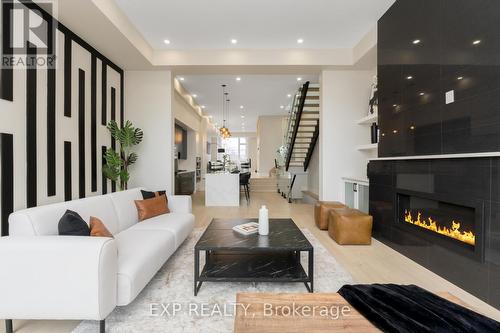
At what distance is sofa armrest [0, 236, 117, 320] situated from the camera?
1.63 m

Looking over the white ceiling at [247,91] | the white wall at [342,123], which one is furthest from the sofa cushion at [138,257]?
the white ceiling at [247,91]

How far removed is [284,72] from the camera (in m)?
5.33

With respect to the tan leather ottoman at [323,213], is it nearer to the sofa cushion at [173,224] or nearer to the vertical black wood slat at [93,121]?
the sofa cushion at [173,224]

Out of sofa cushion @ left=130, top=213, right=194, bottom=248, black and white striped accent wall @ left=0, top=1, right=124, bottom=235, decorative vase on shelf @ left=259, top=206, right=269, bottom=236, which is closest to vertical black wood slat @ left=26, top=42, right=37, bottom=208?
black and white striped accent wall @ left=0, top=1, right=124, bottom=235

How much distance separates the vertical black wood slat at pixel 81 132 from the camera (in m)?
3.76

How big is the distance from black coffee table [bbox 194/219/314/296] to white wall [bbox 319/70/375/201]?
2760 mm

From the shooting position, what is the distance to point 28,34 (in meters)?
2.87

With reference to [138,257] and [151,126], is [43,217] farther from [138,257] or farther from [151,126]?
[151,126]

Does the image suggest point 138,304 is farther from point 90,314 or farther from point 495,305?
point 495,305

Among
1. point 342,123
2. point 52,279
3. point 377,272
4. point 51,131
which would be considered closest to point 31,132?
point 51,131

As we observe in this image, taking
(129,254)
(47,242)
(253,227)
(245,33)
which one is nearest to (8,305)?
(47,242)

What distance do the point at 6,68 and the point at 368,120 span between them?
5.35m

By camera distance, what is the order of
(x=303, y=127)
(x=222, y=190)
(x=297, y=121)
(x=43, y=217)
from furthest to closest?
(x=303, y=127), (x=297, y=121), (x=222, y=190), (x=43, y=217)

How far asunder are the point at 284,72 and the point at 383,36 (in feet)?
6.62
